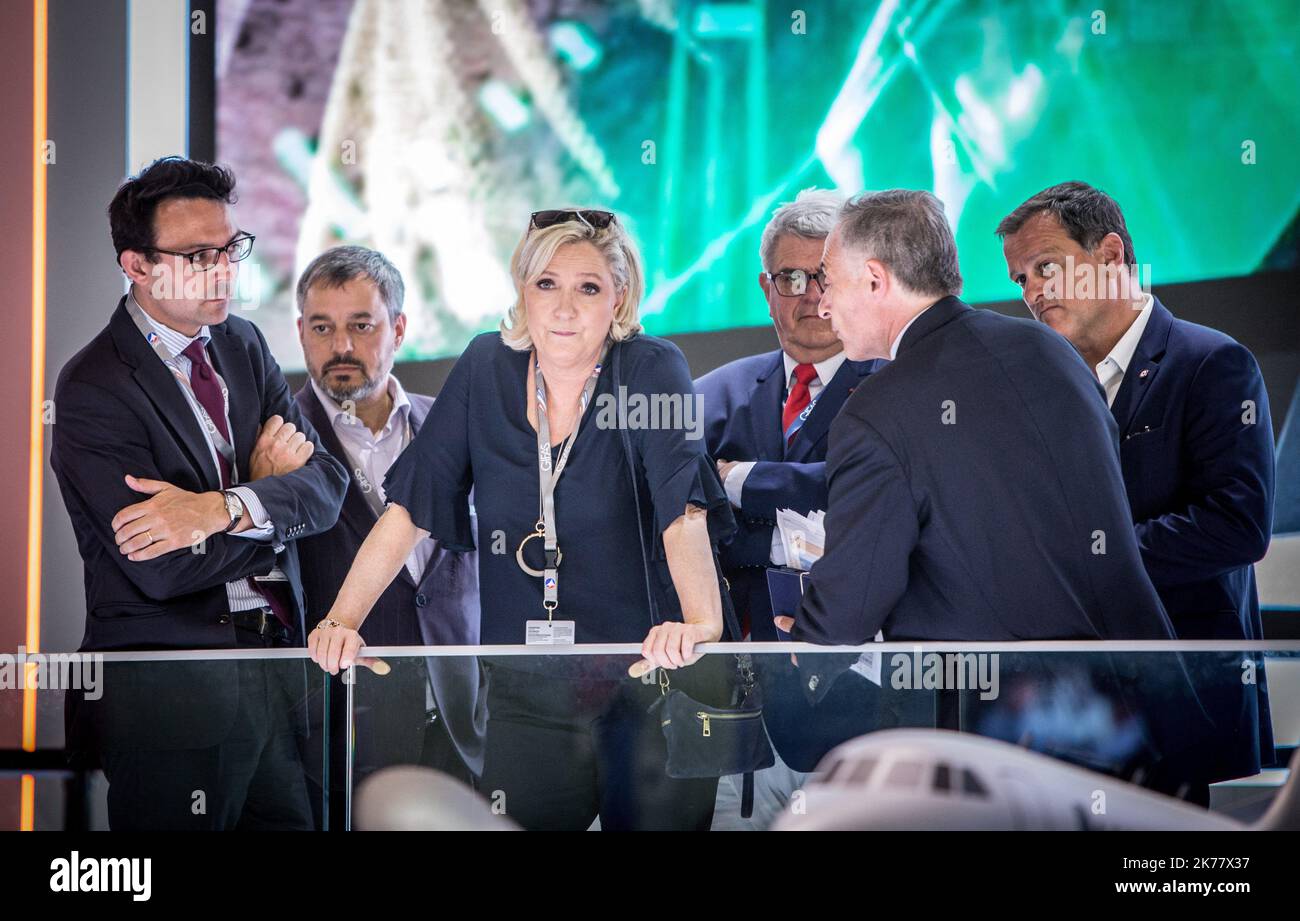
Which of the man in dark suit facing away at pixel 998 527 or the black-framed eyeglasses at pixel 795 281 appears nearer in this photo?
the man in dark suit facing away at pixel 998 527

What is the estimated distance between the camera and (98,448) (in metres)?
3.28

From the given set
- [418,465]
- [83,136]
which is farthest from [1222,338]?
[83,136]

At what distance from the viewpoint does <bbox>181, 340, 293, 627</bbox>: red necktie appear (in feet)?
11.3

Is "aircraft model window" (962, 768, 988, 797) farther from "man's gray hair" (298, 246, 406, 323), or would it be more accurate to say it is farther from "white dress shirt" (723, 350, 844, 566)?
"man's gray hair" (298, 246, 406, 323)

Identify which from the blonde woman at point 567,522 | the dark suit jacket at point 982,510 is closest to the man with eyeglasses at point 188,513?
the blonde woman at point 567,522

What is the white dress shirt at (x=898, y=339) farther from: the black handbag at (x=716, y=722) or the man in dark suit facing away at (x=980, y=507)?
the black handbag at (x=716, y=722)

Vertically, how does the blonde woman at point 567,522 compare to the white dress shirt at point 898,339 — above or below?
below

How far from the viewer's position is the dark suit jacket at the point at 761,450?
3.53 meters

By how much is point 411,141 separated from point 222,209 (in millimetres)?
1357

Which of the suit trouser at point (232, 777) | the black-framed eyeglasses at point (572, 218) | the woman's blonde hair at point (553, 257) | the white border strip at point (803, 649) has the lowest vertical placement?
the suit trouser at point (232, 777)

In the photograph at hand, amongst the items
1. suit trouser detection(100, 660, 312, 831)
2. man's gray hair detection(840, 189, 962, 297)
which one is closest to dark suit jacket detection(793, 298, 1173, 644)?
man's gray hair detection(840, 189, 962, 297)

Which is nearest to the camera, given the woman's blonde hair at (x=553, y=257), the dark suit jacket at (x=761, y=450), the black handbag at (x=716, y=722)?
the black handbag at (x=716, y=722)

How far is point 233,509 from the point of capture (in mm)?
3264

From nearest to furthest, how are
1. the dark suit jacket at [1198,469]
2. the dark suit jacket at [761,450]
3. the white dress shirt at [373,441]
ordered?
1. the dark suit jacket at [1198,469]
2. the dark suit jacket at [761,450]
3. the white dress shirt at [373,441]
